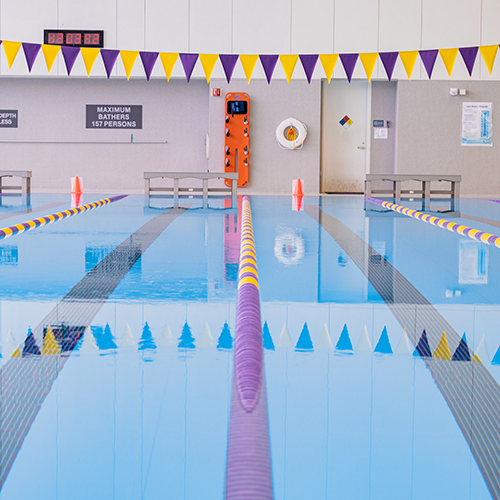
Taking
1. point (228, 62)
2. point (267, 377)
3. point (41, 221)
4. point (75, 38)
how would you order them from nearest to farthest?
point (267, 377)
point (41, 221)
point (228, 62)
point (75, 38)

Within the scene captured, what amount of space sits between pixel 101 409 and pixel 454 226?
5.46 metres

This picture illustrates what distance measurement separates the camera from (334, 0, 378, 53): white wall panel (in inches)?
523

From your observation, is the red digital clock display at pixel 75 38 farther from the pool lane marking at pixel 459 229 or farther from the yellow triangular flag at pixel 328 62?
the pool lane marking at pixel 459 229

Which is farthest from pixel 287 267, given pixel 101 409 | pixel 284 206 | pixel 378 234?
pixel 284 206

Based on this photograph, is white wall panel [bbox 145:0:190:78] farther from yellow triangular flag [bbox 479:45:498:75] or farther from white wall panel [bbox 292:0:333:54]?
yellow triangular flag [bbox 479:45:498:75]

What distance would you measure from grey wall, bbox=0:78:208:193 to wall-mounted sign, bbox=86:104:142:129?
0.11m

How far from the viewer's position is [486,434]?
1.77 meters

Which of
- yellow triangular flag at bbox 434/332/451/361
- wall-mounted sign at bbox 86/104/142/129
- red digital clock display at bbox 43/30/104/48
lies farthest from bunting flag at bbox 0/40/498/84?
yellow triangular flag at bbox 434/332/451/361

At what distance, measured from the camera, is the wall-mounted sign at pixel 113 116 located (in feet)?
46.6

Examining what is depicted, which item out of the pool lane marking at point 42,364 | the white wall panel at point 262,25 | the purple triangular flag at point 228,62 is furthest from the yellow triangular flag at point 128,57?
the pool lane marking at point 42,364

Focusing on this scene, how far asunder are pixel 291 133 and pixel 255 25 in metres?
2.42

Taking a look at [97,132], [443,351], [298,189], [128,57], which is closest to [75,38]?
[97,132]

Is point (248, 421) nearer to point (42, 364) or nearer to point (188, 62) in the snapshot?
Result: point (42, 364)

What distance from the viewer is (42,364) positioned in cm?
233
